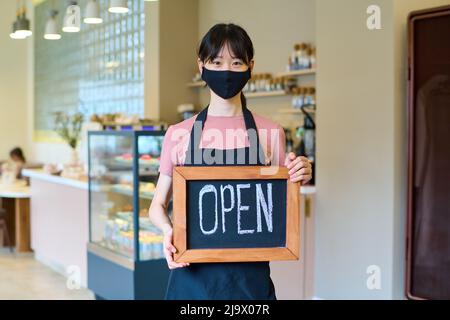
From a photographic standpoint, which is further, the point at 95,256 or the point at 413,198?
the point at 95,256

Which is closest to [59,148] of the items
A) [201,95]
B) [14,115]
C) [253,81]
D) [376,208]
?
[14,115]

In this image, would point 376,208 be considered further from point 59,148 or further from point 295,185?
point 59,148

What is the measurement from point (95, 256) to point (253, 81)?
6.71ft

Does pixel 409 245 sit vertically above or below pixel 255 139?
below

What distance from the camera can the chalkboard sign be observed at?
1.27m

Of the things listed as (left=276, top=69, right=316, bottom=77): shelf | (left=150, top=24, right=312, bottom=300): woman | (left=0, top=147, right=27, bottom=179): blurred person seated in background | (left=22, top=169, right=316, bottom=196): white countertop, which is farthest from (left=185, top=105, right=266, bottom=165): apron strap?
(left=0, top=147, right=27, bottom=179): blurred person seated in background

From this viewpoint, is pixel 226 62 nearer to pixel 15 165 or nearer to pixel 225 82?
pixel 225 82

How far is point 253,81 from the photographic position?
5066 mm

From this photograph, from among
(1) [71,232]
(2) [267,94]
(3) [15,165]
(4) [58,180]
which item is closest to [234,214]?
(2) [267,94]

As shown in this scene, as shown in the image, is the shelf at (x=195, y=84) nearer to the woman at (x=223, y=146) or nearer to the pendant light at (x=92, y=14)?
the pendant light at (x=92, y=14)

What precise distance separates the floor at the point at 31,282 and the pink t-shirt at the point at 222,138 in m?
3.43

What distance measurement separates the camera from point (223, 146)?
134cm
